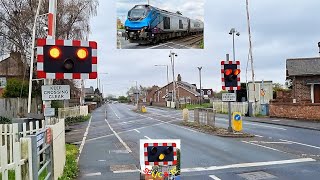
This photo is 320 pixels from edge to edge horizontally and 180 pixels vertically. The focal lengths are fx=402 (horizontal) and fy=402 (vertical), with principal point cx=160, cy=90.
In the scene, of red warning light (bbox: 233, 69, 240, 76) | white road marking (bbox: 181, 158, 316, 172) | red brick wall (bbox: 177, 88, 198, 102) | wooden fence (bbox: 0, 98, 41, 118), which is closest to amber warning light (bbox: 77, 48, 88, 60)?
white road marking (bbox: 181, 158, 316, 172)

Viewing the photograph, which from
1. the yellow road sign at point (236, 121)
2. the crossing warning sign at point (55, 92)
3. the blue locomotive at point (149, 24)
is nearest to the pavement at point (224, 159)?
the yellow road sign at point (236, 121)

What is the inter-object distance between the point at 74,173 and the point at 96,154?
167 inches

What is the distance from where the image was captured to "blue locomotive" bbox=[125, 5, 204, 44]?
21734 mm

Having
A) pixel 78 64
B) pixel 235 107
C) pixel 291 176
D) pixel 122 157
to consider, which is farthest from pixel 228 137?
pixel 235 107

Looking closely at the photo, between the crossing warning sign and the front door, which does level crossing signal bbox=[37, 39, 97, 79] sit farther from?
the front door

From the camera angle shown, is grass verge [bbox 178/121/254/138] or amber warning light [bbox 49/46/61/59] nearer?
amber warning light [bbox 49/46/61/59]

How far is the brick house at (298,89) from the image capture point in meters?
34.3

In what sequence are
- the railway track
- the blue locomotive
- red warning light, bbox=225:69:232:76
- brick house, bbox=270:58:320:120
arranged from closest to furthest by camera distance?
red warning light, bbox=225:69:232:76 < the blue locomotive < the railway track < brick house, bbox=270:58:320:120

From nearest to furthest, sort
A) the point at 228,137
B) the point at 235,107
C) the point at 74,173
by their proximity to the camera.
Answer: the point at 74,173 < the point at 228,137 < the point at 235,107

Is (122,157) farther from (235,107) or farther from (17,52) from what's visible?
(235,107)

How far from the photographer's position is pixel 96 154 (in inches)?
593

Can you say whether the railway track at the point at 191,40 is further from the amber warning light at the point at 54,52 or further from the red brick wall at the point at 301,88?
the red brick wall at the point at 301,88

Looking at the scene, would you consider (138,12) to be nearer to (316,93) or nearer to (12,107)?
(12,107)

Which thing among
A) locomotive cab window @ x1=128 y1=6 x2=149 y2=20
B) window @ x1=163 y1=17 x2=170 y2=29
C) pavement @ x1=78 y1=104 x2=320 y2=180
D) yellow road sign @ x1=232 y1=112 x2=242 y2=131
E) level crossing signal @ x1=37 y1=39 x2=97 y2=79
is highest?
locomotive cab window @ x1=128 y1=6 x2=149 y2=20
